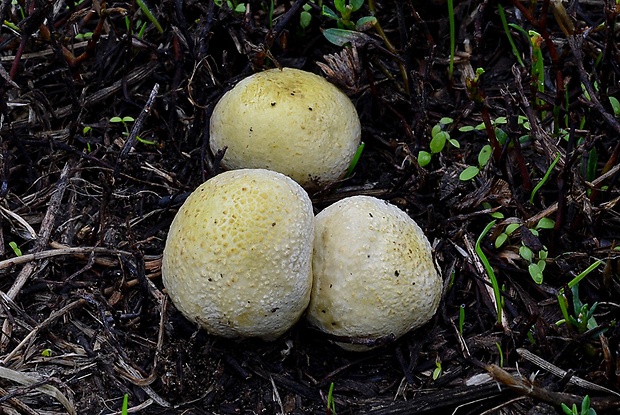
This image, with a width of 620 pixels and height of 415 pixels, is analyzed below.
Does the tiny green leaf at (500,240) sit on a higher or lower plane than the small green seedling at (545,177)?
lower

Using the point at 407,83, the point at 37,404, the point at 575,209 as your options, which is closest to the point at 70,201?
the point at 37,404

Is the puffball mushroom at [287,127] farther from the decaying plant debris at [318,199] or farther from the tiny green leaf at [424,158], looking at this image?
the tiny green leaf at [424,158]

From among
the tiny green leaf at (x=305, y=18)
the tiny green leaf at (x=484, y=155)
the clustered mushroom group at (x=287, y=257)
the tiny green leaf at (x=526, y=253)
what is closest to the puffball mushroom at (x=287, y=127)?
the clustered mushroom group at (x=287, y=257)

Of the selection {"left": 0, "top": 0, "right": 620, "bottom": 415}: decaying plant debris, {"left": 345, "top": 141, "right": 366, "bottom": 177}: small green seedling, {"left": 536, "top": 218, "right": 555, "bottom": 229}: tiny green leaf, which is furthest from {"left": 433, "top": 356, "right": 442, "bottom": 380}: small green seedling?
{"left": 345, "top": 141, "right": 366, "bottom": 177}: small green seedling

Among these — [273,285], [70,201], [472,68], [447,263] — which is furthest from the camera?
[472,68]

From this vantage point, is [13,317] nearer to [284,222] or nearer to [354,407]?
[284,222]

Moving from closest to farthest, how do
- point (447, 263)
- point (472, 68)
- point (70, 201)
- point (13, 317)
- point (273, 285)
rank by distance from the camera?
point (273, 285)
point (13, 317)
point (447, 263)
point (70, 201)
point (472, 68)

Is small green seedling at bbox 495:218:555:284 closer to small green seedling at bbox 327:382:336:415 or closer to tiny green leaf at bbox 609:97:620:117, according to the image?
tiny green leaf at bbox 609:97:620:117

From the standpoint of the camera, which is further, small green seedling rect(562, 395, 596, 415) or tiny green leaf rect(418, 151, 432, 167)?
tiny green leaf rect(418, 151, 432, 167)

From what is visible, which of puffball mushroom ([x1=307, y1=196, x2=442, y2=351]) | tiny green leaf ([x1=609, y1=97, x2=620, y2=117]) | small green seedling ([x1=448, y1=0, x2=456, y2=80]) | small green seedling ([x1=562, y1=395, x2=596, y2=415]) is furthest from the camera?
small green seedling ([x1=448, y1=0, x2=456, y2=80])
